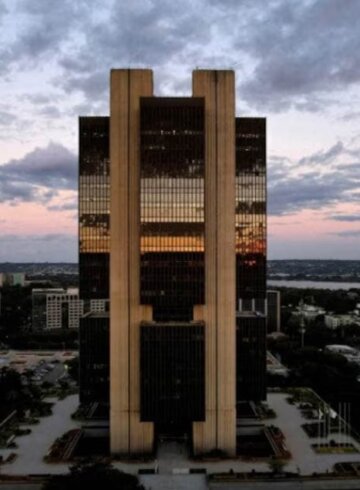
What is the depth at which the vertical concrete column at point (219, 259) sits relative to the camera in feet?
190

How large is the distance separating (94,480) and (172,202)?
26610mm

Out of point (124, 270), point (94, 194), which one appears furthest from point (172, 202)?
point (94, 194)

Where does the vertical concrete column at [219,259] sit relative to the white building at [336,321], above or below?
above

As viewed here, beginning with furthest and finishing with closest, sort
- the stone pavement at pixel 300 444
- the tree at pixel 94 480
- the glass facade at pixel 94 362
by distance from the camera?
1. the glass facade at pixel 94 362
2. the stone pavement at pixel 300 444
3. the tree at pixel 94 480

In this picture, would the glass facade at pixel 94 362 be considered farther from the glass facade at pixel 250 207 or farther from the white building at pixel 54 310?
the white building at pixel 54 310

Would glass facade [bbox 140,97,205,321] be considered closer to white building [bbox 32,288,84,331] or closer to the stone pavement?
the stone pavement

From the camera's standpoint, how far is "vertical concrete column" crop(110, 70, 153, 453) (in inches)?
2281

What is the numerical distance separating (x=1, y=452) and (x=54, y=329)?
4122 inches

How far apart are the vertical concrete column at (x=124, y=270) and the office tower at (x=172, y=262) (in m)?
0.10

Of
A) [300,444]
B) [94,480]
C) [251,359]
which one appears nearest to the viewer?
[94,480]

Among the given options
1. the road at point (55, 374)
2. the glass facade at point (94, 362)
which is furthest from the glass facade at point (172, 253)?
the road at point (55, 374)

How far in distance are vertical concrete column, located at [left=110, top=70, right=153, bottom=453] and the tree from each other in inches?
445

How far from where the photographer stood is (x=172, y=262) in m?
57.2

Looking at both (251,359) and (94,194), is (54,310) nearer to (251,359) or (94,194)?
(251,359)
